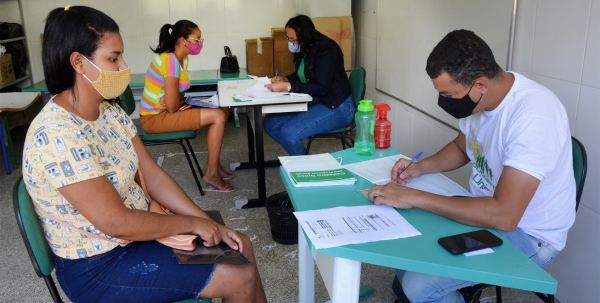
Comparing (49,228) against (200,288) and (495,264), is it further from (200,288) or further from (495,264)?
(495,264)

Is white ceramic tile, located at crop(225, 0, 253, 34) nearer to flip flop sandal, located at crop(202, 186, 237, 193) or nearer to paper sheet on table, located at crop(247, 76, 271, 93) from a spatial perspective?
paper sheet on table, located at crop(247, 76, 271, 93)

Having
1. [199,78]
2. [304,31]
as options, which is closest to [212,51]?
[199,78]

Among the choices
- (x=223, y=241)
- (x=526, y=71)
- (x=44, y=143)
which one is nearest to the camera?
(x=44, y=143)

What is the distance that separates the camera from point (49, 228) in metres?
1.36

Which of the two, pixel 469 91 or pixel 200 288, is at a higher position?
pixel 469 91

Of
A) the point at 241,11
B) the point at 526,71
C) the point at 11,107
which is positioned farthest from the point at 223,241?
the point at 241,11

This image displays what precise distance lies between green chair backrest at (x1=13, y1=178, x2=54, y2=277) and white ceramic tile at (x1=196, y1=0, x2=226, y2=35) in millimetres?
4301

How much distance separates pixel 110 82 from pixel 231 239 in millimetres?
618

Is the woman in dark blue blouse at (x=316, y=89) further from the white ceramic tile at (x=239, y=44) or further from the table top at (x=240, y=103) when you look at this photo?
the white ceramic tile at (x=239, y=44)

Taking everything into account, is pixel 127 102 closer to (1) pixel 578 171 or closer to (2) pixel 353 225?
(2) pixel 353 225

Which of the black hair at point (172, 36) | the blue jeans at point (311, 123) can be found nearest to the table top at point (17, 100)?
the black hair at point (172, 36)

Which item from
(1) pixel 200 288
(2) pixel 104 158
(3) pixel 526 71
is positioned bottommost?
(1) pixel 200 288

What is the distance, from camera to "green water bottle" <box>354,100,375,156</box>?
185 centimetres

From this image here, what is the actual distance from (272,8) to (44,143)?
4.47 m
